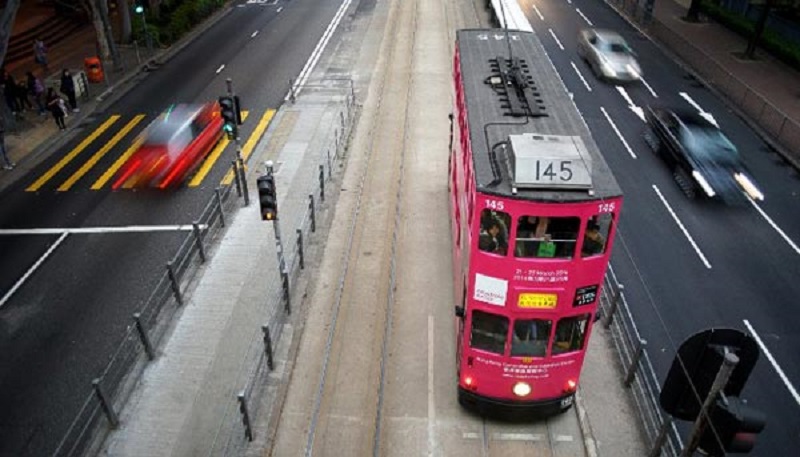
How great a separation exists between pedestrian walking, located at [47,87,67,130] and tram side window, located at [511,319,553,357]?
22258mm

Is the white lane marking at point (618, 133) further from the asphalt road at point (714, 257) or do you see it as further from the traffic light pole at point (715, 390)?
the traffic light pole at point (715, 390)

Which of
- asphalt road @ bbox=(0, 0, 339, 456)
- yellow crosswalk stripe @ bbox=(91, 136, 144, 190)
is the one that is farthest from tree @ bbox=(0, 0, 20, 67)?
yellow crosswalk stripe @ bbox=(91, 136, 144, 190)

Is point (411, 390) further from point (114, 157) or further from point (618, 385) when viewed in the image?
point (114, 157)

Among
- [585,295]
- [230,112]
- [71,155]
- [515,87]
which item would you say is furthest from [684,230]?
[71,155]

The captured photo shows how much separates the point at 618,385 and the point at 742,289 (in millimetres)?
6048

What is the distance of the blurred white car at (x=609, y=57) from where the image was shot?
30266 mm

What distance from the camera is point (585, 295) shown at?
1031 centimetres

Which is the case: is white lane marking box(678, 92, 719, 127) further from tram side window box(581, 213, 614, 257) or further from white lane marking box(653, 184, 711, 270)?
tram side window box(581, 213, 614, 257)

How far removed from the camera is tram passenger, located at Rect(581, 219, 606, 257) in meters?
9.80

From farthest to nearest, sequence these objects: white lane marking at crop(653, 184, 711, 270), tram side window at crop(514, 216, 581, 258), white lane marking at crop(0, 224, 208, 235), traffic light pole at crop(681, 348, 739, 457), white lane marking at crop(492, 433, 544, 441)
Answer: white lane marking at crop(0, 224, 208, 235) → white lane marking at crop(653, 184, 711, 270) → white lane marking at crop(492, 433, 544, 441) → tram side window at crop(514, 216, 581, 258) → traffic light pole at crop(681, 348, 739, 457)

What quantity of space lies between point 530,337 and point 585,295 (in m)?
1.27

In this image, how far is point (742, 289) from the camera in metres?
16.8

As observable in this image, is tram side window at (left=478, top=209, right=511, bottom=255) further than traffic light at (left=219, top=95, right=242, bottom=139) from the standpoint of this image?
No

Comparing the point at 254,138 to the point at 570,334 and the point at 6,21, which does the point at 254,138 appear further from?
the point at 570,334
